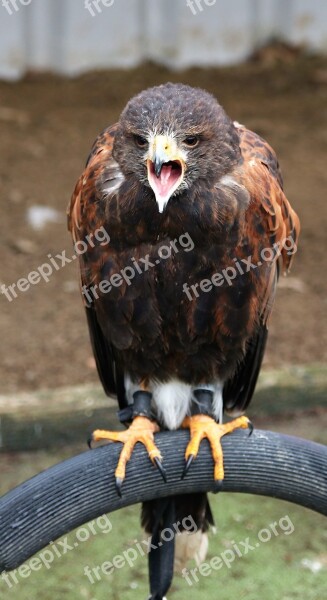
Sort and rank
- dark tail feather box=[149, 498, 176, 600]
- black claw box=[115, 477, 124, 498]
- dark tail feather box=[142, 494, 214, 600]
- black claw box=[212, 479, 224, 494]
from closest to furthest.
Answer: black claw box=[115, 477, 124, 498], black claw box=[212, 479, 224, 494], dark tail feather box=[149, 498, 176, 600], dark tail feather box=[142, 494, 214, 600]

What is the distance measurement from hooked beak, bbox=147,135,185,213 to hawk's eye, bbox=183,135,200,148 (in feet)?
0.13

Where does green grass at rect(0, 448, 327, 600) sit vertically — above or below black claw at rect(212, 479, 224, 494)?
below

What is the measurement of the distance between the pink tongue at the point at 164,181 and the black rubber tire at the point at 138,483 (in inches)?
26.3

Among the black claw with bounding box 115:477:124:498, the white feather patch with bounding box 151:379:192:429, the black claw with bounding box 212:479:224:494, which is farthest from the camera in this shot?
the white feather patch with bounding box 151:379:192:429

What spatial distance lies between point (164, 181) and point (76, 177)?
371 cm

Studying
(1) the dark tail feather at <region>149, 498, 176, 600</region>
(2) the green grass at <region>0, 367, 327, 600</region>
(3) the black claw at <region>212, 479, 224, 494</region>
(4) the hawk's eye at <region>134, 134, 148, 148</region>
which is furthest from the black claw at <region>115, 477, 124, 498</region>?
(2) the green grass at <region>0, 367, 327, 600</region>

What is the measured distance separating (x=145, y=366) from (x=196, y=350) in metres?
0.17

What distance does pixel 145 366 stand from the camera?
3244 mm

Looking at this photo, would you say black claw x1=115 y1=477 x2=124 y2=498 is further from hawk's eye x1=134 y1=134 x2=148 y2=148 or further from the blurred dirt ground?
the blurred dirt ground

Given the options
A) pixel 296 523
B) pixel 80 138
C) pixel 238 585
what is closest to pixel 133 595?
pixel 238 585

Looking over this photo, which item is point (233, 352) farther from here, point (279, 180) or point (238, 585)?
point (238, 585)

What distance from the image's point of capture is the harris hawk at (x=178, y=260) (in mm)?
2777

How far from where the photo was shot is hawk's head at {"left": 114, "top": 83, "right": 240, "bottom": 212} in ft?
8.76

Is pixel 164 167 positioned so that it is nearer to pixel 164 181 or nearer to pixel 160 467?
pixel 164 181
